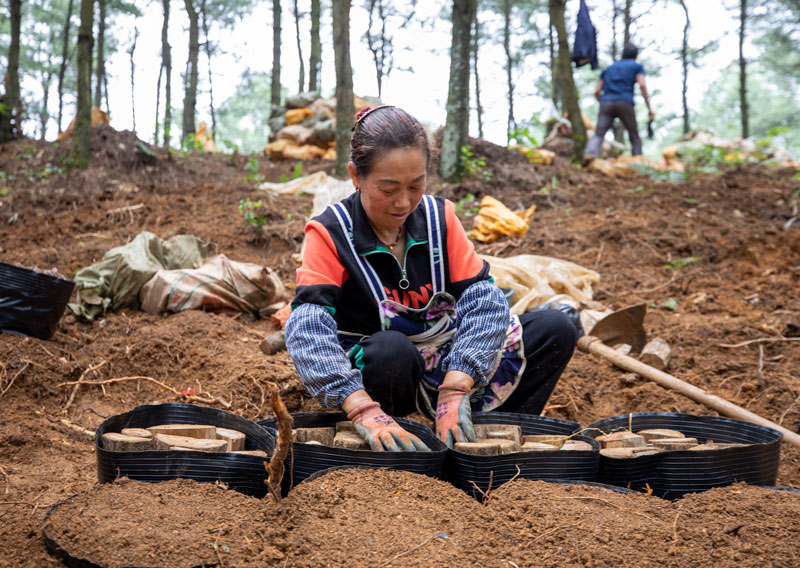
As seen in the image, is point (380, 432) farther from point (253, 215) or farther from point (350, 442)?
point (253, 215)

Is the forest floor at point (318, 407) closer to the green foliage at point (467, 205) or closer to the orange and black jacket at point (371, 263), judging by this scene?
the green foliage at point (467, 205)

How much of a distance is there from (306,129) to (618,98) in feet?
16.0

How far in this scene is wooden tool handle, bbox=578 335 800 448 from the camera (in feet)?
7.36

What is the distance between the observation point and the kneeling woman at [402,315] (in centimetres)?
172

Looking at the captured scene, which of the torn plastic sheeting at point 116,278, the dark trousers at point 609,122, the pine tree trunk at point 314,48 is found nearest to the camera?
the torn plastic sheeting at point 116,278

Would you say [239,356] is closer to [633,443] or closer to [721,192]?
[633,443]

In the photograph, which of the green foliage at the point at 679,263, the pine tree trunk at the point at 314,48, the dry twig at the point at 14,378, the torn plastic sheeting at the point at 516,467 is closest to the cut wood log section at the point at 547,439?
the torn plastic sheeting at the point at 516,467

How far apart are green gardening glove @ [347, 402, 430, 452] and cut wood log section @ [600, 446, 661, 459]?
50 cm

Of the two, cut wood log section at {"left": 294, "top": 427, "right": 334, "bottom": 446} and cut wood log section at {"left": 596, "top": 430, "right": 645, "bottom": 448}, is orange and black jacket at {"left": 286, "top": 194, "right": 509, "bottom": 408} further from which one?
cut wood log section at {"left": 596, "top": 430, "right": 645, "bottom": 448}

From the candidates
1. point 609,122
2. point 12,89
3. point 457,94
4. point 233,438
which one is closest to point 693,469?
point 233,438

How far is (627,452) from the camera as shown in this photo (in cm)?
164

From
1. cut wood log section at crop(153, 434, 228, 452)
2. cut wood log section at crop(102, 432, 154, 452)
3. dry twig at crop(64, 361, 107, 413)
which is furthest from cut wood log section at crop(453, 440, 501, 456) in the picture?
dry twig at crop(64, 361, 107, 413)

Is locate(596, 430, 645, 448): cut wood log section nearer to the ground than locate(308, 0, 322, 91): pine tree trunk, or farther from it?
nearer to the ground

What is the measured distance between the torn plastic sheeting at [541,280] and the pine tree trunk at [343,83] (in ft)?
10.9
